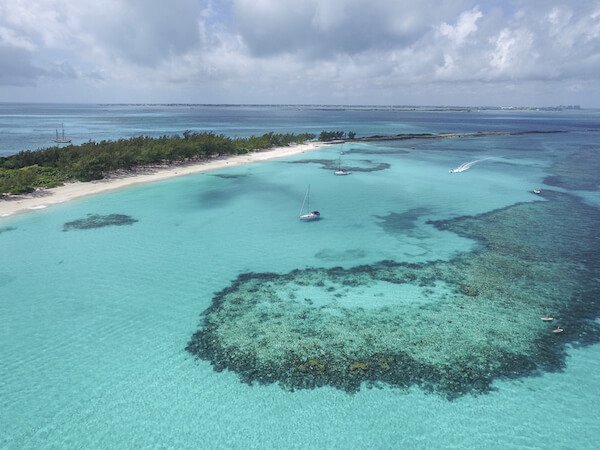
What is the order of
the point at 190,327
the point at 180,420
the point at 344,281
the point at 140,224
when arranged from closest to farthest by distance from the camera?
1. the point at 180,420
2. the point at 190,327
3. the point at 344,281
4. the point at 140,224

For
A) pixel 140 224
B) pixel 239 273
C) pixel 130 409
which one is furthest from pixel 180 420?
pixel 140 224

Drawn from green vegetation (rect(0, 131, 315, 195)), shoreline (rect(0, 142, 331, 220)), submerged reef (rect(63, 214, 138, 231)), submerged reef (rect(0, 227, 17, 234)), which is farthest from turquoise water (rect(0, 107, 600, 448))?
green vegetation (rect(0, 131, 315, 195))

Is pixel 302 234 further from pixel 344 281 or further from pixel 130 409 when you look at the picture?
pixel 130 409

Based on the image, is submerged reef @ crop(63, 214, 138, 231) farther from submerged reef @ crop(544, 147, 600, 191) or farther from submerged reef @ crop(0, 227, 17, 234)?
submerged reef @ crop(544, 147, 600, 191)

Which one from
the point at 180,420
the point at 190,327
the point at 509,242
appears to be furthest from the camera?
the point at 509,242

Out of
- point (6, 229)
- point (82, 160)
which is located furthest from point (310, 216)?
point (82, 160)

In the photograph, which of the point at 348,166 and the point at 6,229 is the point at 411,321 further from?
the point at 348,166
